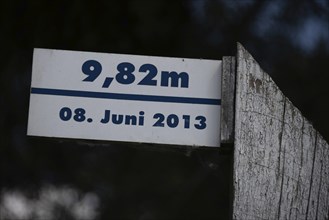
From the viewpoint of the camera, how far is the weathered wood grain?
133 cm

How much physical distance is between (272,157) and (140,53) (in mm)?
2345

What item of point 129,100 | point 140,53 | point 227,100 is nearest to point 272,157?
point 227,100

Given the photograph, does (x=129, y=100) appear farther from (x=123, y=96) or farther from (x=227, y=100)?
(x=227, y=100)

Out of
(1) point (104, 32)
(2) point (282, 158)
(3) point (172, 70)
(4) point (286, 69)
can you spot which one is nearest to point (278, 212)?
A: (2) point (282, 158)

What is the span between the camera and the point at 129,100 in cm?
140

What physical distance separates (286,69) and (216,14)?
43 cm

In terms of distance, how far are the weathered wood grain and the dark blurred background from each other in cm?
216

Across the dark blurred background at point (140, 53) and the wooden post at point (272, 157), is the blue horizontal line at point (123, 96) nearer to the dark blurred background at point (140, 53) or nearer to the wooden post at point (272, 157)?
the wooden post at point (272, 157)

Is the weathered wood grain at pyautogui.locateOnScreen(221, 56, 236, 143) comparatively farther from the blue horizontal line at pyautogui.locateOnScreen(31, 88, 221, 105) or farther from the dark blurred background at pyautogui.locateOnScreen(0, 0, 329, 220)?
the dark blurred background at pyautogui.locateOnScreen(0, 0, 329, 220)

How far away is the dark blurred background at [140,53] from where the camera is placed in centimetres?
357

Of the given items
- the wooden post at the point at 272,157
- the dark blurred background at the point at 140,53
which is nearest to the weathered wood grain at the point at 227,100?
the wooden post at the point at 272,157

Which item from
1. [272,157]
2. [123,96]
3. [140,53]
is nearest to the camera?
[272,157]

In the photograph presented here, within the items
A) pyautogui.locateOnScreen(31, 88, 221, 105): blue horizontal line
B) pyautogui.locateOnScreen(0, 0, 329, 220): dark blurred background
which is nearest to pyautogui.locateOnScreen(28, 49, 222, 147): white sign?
pyautogui.locateOnScreen(31, 88, 221, 105): blue horizontal line

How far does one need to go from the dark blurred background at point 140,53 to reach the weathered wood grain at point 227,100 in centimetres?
216
